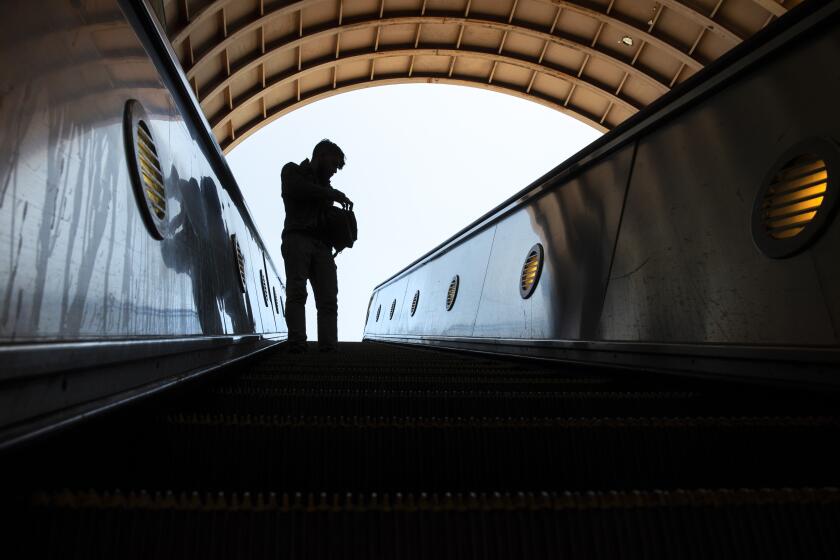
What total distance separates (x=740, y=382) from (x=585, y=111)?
17275mm

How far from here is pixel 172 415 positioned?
1.79m

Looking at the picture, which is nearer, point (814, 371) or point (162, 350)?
point (814, 371)

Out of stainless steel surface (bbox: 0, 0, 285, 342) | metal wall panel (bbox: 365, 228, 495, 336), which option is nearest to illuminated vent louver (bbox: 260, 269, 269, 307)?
metal wall panel (bbox: 365, 228, 495, 336)

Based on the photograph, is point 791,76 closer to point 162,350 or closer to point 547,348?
point 547,348

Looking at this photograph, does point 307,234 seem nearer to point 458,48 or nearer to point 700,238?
point 700,238

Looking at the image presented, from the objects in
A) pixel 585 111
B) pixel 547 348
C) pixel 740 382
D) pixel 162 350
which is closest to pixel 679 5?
Result: pixel 585 111

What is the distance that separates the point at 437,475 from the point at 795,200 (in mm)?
1577

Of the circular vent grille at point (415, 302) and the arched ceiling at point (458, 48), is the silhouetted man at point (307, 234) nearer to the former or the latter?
the circular vent grille at point (415, 302)

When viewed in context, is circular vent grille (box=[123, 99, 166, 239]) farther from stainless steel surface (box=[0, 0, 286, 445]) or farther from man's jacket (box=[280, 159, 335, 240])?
man's jacket (box=[280, 159, 335, 240])

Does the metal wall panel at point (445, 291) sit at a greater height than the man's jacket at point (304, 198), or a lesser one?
lesser

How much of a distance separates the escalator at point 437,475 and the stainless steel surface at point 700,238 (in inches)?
10.8

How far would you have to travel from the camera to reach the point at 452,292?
7215 mm

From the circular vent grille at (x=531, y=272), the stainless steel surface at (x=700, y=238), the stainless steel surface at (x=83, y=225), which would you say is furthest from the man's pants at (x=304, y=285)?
the stainless steel surface at (x=83, y=225)

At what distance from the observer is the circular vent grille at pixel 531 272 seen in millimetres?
4457
